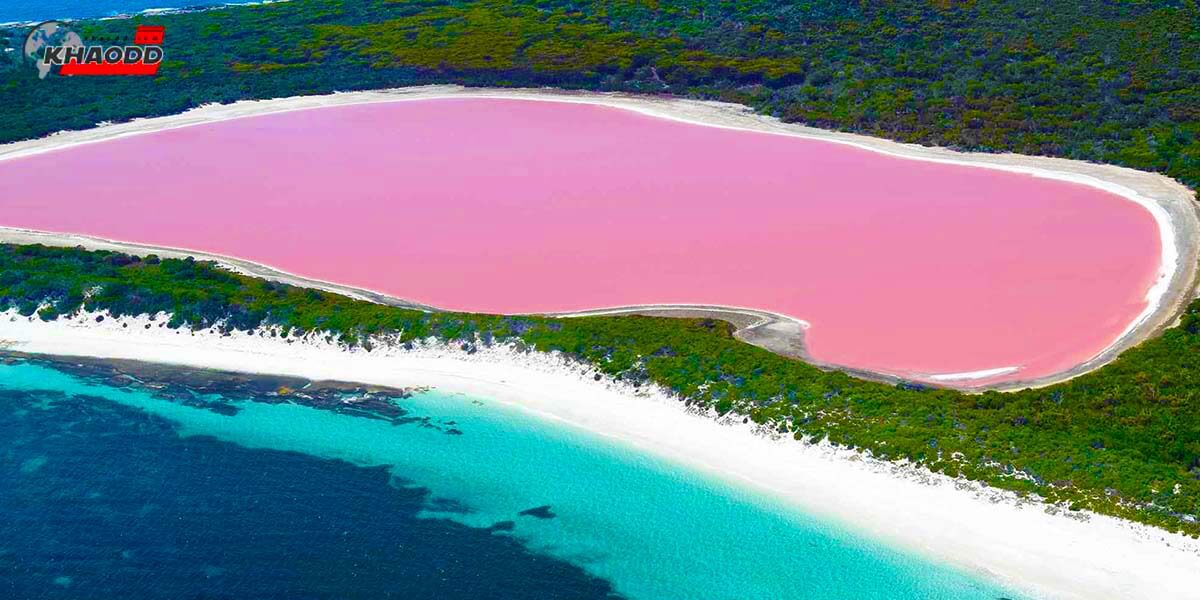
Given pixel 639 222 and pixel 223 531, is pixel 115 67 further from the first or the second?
pixel 223 531

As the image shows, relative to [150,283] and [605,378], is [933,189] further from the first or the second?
[150,283]

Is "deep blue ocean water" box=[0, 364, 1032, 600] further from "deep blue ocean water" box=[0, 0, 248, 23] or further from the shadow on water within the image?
"deep blue ocean water" box=[0, 0, 248, 23]

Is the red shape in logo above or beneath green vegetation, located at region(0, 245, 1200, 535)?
above

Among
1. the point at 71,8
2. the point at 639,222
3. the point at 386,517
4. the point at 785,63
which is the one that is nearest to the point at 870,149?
the point at 785,63

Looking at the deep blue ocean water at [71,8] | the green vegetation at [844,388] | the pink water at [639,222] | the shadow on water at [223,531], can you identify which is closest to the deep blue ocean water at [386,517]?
the shadow on water at [223,531]

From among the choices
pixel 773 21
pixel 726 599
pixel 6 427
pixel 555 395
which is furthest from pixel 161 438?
pixel 773 21

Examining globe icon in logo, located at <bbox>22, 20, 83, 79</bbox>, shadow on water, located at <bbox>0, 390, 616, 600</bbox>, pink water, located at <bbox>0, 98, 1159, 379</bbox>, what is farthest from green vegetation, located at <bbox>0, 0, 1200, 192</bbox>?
shadow on water, located at <bbox>0, 390, 616, 600</bbox>
